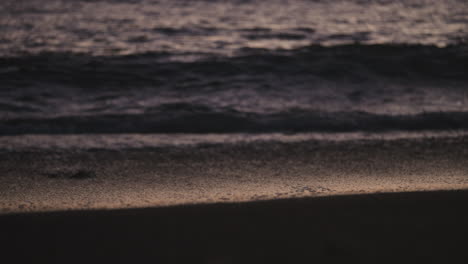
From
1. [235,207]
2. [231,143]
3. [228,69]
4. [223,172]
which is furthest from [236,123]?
[228,69]

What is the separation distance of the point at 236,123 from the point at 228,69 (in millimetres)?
1760

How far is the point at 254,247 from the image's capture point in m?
1.22

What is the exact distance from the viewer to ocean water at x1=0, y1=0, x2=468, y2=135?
3088mm

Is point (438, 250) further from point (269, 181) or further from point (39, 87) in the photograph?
point (39, 87)

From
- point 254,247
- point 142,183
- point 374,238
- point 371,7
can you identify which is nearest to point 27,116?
point 142,183

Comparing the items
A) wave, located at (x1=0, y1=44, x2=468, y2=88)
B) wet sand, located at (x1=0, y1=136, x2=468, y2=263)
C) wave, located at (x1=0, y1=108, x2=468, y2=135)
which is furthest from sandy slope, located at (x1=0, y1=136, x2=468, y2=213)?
wave, located at (x1=0, y1=44, x2=468, y2=88)

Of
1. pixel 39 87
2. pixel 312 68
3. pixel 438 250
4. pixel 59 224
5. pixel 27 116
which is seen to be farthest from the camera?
pixel 312 68

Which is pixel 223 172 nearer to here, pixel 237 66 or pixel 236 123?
pixel 236 123

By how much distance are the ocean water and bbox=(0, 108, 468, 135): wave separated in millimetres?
14

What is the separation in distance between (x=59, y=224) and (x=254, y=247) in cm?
67

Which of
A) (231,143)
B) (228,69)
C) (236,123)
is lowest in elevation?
(231,143)

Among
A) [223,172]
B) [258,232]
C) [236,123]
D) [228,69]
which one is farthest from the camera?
[228,69]

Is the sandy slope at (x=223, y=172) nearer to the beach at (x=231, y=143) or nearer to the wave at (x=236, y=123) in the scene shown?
the beach at (x=231, y=143)

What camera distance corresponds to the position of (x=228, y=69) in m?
4.64
